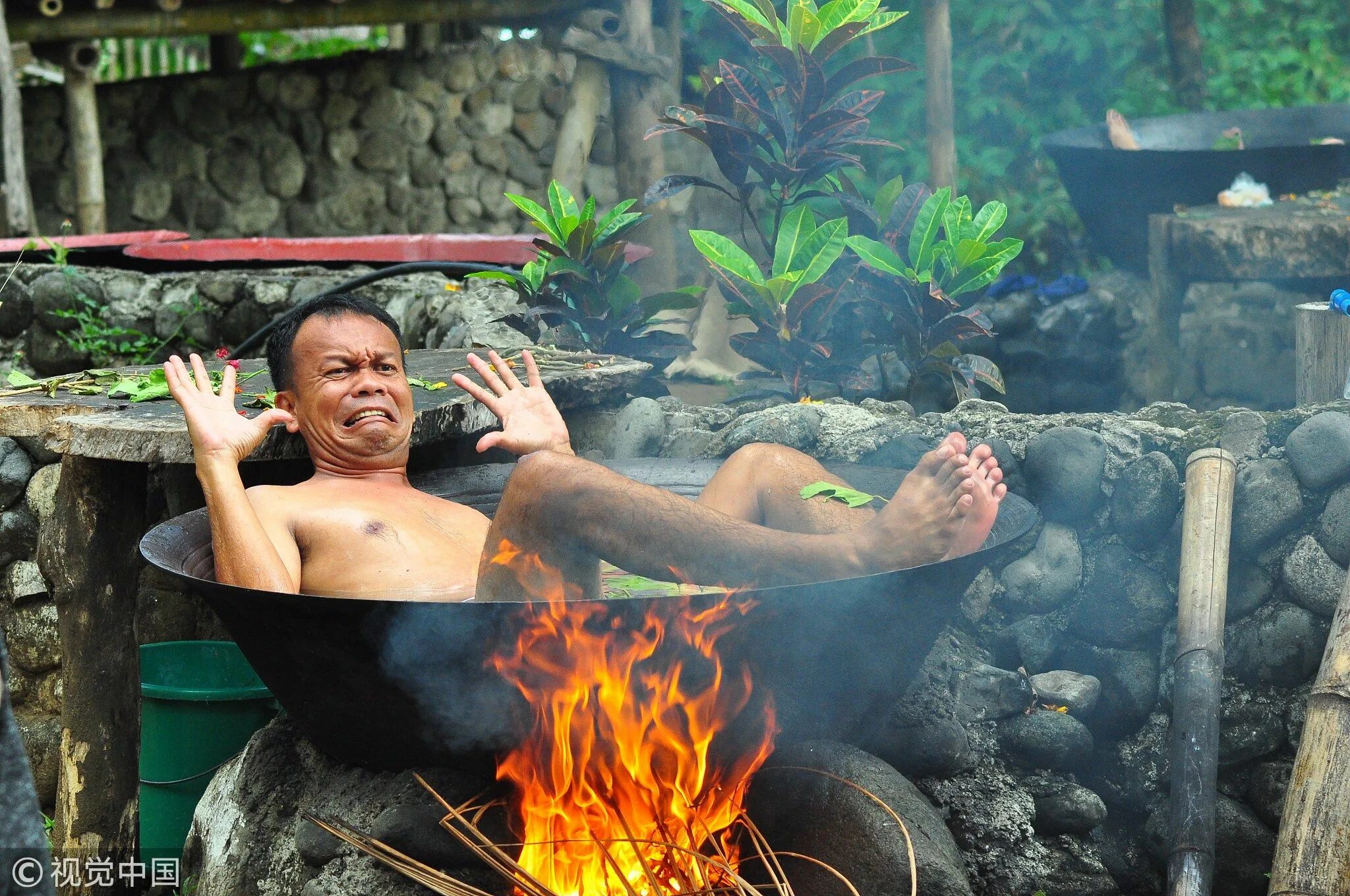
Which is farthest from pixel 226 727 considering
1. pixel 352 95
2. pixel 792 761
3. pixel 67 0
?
pixel 352 95

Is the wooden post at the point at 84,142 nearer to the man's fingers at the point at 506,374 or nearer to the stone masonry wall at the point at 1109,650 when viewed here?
the man's fingers at the point at 506,374

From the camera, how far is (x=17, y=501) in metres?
4.75

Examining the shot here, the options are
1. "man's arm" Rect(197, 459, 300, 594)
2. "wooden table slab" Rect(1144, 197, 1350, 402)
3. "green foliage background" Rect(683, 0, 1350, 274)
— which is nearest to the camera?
"man's arm" Rect(197, 459, 300, 594)

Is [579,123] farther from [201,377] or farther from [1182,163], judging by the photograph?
[201,377]

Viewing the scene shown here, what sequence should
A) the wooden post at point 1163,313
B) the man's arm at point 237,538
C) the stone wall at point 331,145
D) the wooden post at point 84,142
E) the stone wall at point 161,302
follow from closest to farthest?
the man's arm at point 237,538
the stone wall at point 161,302
the wooden post at point 1163,313
the wooden post at point 84,142
the stone wall at point 331,145

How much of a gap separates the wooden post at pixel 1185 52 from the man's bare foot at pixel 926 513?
338 inches

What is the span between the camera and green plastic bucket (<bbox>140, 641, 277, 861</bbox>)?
3824mm

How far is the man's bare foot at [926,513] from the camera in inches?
102

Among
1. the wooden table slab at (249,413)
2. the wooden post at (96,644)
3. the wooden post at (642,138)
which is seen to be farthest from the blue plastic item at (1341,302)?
the wooden post at (642,138)

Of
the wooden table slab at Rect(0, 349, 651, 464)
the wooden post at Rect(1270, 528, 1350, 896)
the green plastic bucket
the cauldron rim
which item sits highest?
the wooden table slab at Rect(0, 349, 651, 464)

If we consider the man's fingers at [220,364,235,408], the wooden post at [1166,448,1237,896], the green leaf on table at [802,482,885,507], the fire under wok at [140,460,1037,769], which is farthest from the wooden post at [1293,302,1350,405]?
the man's fingers at [220,364,235,408]

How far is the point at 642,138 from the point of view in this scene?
23.1 feet

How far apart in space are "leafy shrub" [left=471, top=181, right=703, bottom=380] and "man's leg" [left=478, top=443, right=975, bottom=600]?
1752 mm

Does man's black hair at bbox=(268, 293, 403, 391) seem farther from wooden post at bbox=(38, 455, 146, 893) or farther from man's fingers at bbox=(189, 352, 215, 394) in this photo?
wooden post at bbox=(38, 455, 146, 893)
